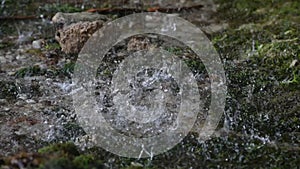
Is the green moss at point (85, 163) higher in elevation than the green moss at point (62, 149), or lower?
lower

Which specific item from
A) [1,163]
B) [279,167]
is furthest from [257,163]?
[1,163]

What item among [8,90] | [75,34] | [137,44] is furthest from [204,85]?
[8,90]

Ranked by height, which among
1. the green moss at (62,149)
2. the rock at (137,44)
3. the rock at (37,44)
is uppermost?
the rock at (137,44)

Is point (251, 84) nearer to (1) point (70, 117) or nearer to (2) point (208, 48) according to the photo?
(2) point (208, 48)

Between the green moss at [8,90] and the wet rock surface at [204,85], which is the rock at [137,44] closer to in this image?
the wet rock surface at [204,85]

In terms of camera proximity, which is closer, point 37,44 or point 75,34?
point 75,34

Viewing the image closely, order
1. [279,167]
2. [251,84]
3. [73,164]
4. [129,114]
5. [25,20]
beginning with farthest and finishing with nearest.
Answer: [25,20] → [251,84] → [129,114] → [279,167] → [73,164]

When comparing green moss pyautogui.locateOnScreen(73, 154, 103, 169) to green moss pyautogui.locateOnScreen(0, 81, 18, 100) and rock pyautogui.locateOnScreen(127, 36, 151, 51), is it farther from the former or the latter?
rock pyautogui.locateOnScreen(127, 36, 151, 51)

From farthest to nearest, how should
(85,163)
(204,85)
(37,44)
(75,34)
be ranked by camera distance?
(37,44), (75,34), (204,85), (85,163)

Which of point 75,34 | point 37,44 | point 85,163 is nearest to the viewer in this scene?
point 85,163

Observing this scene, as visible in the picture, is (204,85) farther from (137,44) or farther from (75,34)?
(75,34)

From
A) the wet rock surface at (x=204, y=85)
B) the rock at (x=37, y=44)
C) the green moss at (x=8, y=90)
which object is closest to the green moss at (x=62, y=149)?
the wet rock surface at (x=204, y=85)
